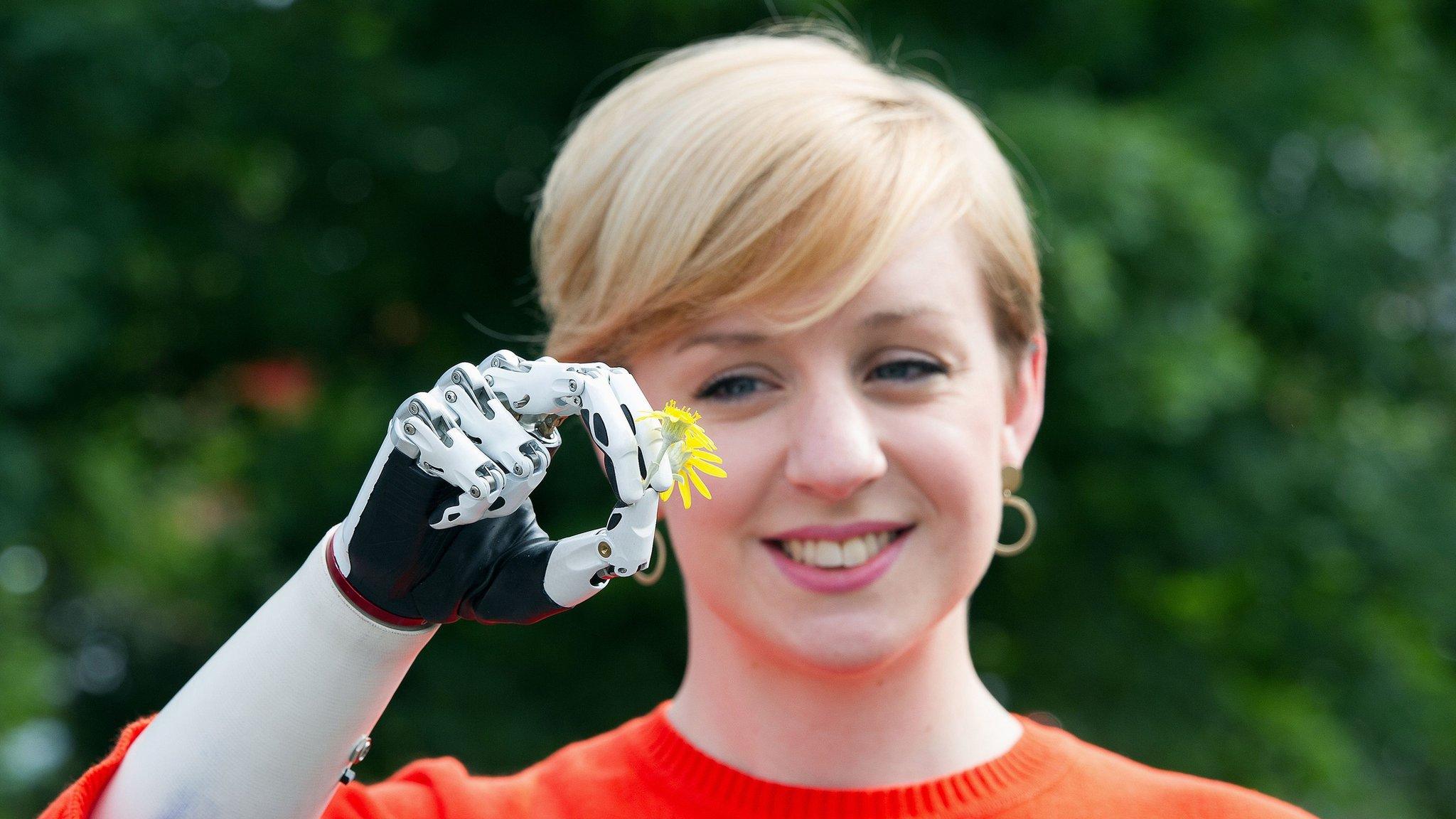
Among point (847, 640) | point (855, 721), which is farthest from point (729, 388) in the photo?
point (855, 721)

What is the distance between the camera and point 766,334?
5.85ft

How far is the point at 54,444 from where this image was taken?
5.52 meters

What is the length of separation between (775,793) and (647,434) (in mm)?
677

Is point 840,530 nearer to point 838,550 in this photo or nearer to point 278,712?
point 838,550

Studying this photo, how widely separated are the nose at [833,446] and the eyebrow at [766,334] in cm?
9

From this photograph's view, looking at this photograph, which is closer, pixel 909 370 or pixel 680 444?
pixel 680 444

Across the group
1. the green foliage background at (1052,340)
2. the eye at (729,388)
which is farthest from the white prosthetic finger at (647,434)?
the green foliage background at (1052,340)

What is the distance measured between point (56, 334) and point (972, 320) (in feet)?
11.9

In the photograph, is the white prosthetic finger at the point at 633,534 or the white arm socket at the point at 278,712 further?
the white arm socket at the point at 278,712

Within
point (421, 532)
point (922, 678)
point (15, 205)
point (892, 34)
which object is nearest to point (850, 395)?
point (922, 678)

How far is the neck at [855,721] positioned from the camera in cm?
186

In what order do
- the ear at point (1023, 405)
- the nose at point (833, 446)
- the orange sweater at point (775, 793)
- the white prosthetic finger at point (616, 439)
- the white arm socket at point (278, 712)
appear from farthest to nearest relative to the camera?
the ear at point (1023, 405), the orange sweater at point (775, 793), the nose at point (833, 446), the white arm socket at point (278, 712), the white prosthetic finger at point (616, 439)

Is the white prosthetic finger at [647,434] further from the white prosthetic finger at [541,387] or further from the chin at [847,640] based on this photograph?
the chin at [847,640]

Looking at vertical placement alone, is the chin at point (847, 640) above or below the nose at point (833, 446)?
below
